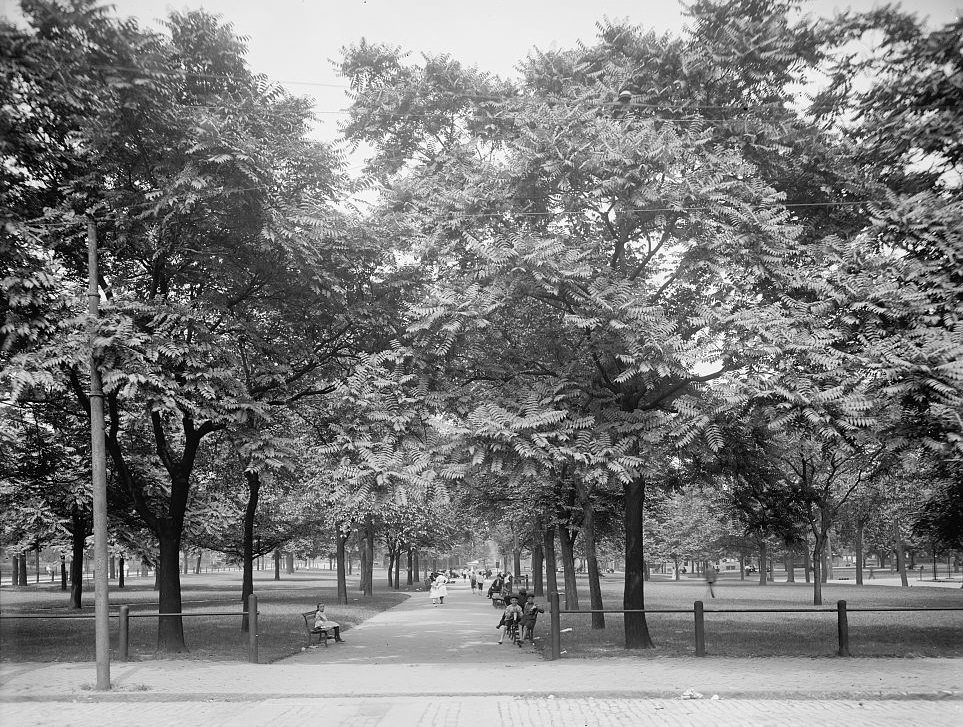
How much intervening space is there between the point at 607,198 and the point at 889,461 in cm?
712

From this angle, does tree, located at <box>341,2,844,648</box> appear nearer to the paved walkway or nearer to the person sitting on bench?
the paved walkway

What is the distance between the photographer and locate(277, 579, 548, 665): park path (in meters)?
16.5

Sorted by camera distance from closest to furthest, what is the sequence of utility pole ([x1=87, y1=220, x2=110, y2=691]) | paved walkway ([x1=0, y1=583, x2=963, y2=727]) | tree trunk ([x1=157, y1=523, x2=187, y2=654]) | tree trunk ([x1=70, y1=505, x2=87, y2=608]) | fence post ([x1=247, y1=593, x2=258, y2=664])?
paved walkway ([x1=0, y1=583, x2=963, y2=727])
utility pole ([x1=87, y1=220, x2=110, y2=691])
fence post ([x1=247, y1=593, x2=258, y2=664])
tree trunk ([x1=157, y1=523, x2=187, y2=654])
tree trunk ([x1=70, y1=505, x2=87, y2=608])

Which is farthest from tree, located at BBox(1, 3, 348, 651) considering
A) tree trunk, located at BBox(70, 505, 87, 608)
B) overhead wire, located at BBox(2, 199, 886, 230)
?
tree trunk, located at BBox(70, 505, 87, 608)

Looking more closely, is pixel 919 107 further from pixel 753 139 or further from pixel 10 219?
pixel 10 219

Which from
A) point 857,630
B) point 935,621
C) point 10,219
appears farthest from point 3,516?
point 935,621

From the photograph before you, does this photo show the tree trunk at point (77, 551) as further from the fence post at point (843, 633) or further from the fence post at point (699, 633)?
the fence post at point (843, 633)

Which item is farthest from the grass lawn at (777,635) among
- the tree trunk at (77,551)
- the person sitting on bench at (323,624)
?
the tree trunk at (77,551)

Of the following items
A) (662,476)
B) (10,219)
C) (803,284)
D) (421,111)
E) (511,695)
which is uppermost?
(421,111)

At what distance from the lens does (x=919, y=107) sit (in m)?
15.2

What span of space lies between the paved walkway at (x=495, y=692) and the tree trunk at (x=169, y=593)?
1565mm

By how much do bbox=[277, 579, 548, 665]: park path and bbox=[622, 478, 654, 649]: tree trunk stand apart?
6.66 ft

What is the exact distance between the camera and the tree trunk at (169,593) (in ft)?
56.8

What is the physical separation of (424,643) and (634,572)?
570 centimetres
